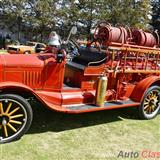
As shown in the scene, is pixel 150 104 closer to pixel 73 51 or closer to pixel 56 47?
pixel 73 51

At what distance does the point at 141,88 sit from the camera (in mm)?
6375

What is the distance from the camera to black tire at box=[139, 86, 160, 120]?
253 inches

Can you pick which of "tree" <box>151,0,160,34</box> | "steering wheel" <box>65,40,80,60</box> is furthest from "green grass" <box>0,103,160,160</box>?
"tree" <box>151,0,160,34</box>

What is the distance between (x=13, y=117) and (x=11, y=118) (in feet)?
0.15

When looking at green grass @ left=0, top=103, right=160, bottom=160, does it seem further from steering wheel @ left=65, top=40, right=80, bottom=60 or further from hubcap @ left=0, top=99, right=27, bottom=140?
steering wheel @ left=65, top=40, right=80, bottom=60

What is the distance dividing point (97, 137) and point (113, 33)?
2.09 metres

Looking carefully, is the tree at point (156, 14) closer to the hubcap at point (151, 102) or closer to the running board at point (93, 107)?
the hubcap at point (151, 102)

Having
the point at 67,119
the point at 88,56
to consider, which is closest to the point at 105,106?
the point at 67,119

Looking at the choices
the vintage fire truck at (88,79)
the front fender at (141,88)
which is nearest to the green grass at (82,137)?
the vintage fire truck at (88,79)

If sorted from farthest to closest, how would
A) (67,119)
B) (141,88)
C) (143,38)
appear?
(143,38) < (141,88) < (67,119)

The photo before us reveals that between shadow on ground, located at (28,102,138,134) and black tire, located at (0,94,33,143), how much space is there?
1.39ft

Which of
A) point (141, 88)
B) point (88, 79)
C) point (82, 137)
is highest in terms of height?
point (88, 79)

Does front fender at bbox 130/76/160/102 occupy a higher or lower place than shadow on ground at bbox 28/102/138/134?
higher

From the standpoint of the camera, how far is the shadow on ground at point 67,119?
5.56 metres
